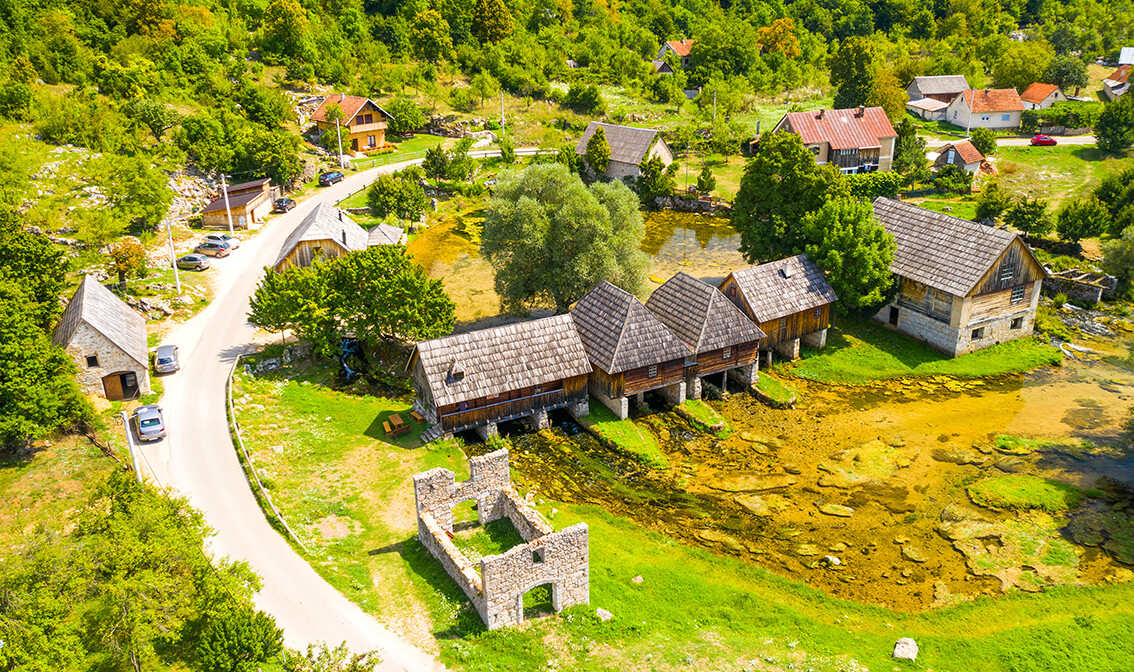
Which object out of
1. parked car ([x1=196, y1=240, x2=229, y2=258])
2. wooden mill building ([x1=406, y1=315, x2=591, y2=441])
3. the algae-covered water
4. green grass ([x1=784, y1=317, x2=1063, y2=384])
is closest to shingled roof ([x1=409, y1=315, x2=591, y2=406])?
wooden mill building ([x1=406, y1=315, x2=591, y2=441])

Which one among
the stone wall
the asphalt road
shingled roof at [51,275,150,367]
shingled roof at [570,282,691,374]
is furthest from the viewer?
shingled roof at [570,282,691,374]

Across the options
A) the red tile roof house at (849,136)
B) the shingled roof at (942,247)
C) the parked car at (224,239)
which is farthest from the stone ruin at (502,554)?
the red tile roof house at (849,136)

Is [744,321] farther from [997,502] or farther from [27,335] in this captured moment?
[27,335]

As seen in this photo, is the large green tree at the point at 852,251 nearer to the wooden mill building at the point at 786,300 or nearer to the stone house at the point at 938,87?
the wooden mill building at the point at 786,300

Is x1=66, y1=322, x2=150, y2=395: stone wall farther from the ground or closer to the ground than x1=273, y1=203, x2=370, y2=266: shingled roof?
closer to the ground

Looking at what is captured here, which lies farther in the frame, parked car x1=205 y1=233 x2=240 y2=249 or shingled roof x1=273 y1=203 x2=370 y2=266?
parked car x1=205 y1=233 x2=240 y2=249

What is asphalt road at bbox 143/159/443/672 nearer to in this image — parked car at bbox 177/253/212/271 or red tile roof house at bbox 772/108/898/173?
parked car at bbox 177/253/212/271

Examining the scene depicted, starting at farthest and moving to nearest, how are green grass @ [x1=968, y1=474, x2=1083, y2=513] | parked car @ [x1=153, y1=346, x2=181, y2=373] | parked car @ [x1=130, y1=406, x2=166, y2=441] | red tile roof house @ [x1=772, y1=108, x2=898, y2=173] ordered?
red tile roof house @ [x1=772, y1=108, x2=898, y2=173]
parked car @ [x1=153, y1=346, x2=181, y2=373]
parked car @ [x1=130, y1=406, x2=166, y2=441]
green grass @ [x1=968, y1=474, x2=1083, y2=513]

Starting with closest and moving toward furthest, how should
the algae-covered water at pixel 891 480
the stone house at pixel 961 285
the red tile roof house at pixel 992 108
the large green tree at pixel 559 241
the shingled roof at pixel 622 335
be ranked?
1. the algae-covered water at pixel 891 480
2. the shingled roof at pixel 622 335
3. the stone house at pixel 961 285
4. the large green tree at pixel 559 241
5. the red tile roof house at pixel 992 108
